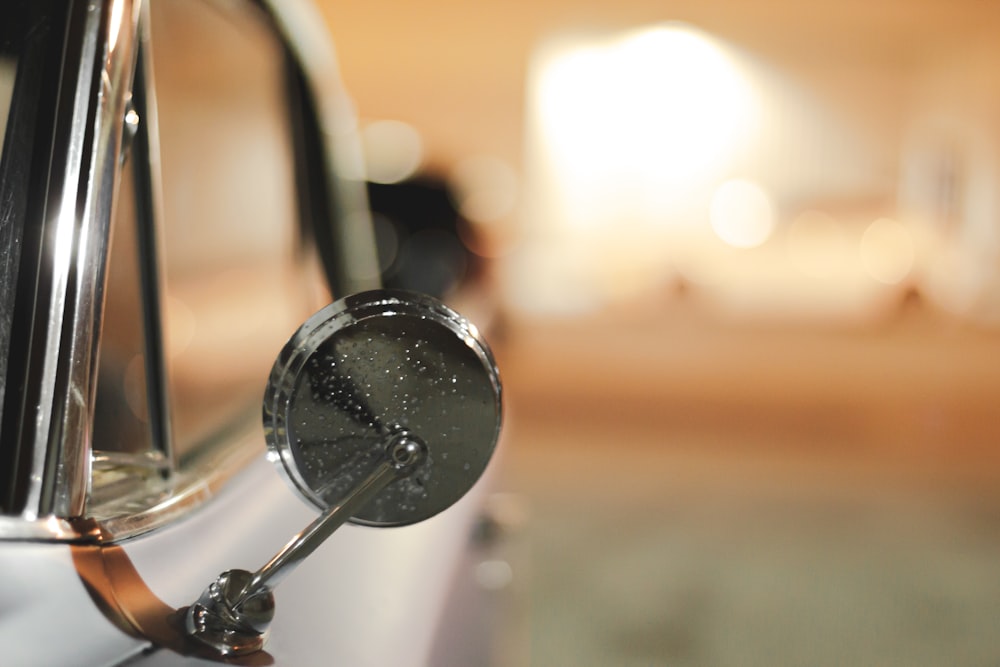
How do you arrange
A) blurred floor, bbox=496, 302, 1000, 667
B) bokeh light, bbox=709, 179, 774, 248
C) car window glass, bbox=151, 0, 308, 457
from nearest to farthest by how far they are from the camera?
car window glass, bbox=151, 0, 308, 457 → blurred floor, bbox=496, 302, 1000, 667 → bokeh light, bbox=709, 179, 774, 248

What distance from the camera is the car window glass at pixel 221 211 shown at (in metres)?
1.13

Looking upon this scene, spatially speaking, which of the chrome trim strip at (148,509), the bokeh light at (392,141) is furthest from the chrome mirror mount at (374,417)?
the bokeh light at (392,141)

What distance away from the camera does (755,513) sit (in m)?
3.76

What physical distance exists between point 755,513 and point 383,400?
10.9ft

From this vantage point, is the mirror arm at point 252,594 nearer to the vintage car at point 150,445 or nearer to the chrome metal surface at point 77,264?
the vintage car at point 150,445

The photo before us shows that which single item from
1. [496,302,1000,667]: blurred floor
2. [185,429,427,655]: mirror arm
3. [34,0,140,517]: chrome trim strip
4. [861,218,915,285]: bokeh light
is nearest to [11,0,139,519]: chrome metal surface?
[34,0,140,517]: chrome trim strip

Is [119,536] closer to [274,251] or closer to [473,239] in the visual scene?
[274,251]

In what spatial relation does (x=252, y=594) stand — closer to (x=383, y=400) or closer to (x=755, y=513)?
(x=383, y=400)

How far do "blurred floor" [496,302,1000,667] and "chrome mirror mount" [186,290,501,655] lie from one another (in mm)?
577

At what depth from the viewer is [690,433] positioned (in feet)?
19.2

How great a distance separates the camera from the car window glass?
1.13 meters

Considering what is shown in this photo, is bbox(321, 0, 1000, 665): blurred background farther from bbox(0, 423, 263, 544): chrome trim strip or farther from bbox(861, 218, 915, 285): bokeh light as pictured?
bbox(0, 423, 263, 544): chrome trim strip

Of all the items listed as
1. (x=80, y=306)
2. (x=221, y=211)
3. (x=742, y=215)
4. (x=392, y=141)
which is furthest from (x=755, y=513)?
(x=742, y=215)

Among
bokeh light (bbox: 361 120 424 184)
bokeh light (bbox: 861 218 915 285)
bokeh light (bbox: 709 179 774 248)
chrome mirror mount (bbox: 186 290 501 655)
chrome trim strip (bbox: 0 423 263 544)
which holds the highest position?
chrome mirror mount (bbox: 186 290 501 655)
